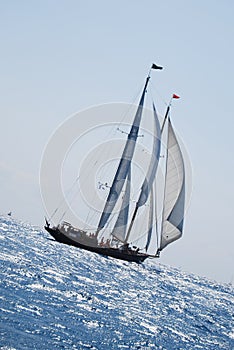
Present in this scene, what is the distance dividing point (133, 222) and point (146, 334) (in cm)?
4790

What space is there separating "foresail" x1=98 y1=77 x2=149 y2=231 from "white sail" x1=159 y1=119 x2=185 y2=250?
26.6 feet

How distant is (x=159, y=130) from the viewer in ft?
258

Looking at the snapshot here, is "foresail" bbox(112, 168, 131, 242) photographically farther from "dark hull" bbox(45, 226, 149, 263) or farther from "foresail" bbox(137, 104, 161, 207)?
"dark hull" bbox(45, 226, 149, 263)

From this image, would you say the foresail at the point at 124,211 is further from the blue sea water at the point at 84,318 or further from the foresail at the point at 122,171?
the blue sea water at the point at 84,318

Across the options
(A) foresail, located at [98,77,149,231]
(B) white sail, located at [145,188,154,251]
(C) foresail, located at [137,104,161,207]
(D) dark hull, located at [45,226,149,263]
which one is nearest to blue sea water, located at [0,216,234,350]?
(B) white sail, located at [145,188,154,251]

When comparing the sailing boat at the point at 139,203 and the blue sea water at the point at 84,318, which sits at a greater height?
the sailing boat at the point at 139,203

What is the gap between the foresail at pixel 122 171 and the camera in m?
78.6

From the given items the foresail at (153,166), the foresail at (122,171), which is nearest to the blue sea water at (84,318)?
the foresail at (122,171)

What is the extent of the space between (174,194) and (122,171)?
1150 centimetres

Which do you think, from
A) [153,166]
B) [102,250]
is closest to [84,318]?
[153,166]

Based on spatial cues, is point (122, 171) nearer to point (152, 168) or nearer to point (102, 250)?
point (152, 168)

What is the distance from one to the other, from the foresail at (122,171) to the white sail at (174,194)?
8096mm

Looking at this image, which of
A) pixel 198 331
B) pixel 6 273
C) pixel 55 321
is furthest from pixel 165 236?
pixel 55 321

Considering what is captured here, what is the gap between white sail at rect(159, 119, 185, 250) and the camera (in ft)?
230
